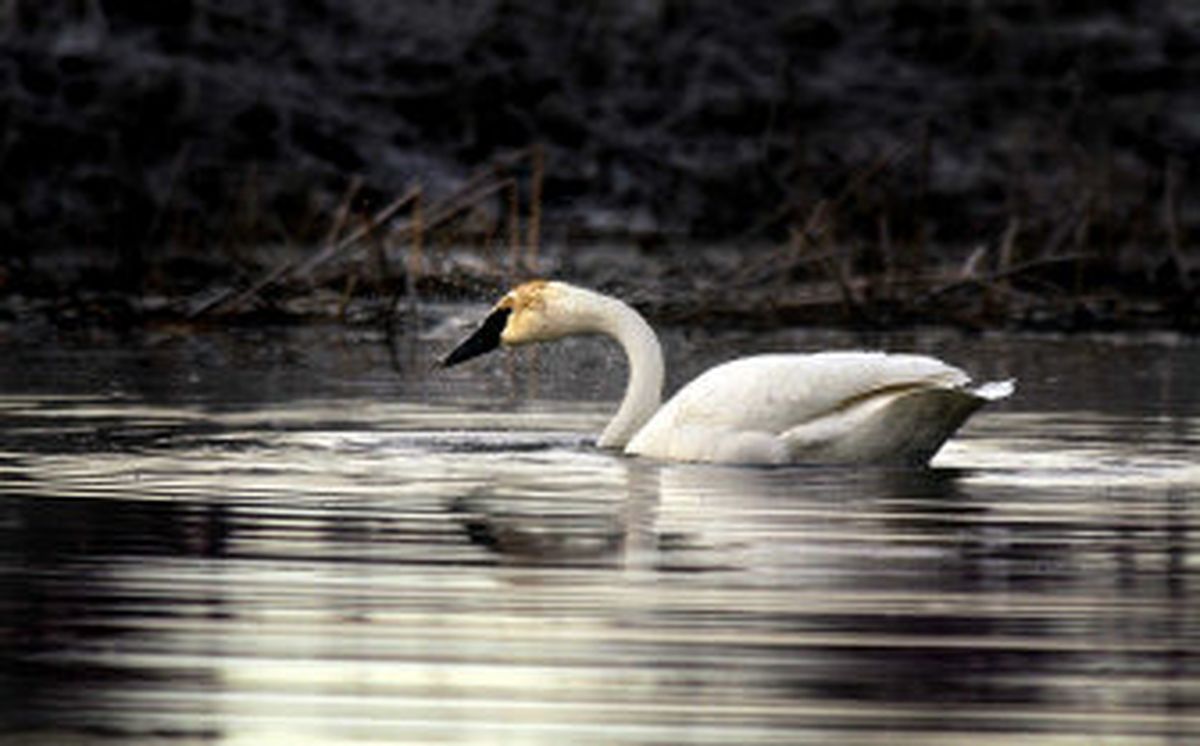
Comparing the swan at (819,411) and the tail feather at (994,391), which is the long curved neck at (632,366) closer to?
the swan at (819,411)

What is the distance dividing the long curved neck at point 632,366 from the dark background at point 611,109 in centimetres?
1114

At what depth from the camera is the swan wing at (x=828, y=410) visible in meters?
12.7

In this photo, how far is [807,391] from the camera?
13.0 m

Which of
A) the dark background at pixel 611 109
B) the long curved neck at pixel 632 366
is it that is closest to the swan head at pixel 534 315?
the long curved neck at pixel 632 366

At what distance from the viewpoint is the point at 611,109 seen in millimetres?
30797

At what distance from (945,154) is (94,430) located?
17028 mm

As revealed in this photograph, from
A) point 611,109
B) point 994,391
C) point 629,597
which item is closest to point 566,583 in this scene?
point 629,597

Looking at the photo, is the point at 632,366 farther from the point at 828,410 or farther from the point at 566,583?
the point at 566,583

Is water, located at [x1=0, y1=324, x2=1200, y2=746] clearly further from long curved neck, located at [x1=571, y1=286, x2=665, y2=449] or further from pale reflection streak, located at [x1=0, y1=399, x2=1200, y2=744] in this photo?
long curved neck, located at [x1=571, y1=286, x2=665, y2=449]

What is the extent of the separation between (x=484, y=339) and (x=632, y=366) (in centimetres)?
86

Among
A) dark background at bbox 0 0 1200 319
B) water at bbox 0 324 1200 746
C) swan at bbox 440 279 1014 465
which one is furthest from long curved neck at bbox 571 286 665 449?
dark background at bbox 0 0 1200 319

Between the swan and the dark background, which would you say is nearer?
the swan

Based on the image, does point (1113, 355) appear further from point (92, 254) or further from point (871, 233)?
point (92, 254)

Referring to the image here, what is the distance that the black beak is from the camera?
1522cm
